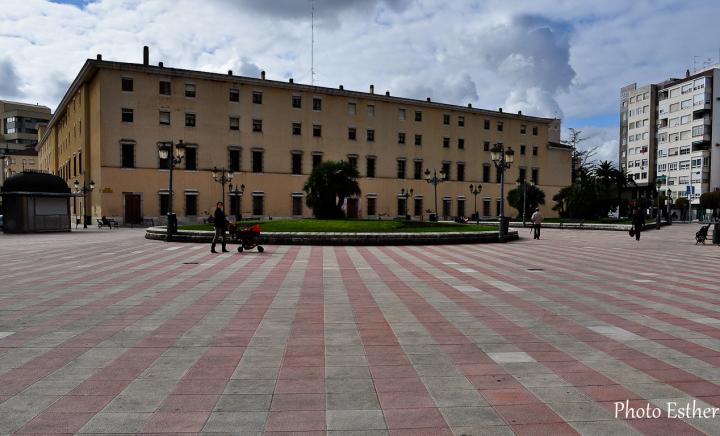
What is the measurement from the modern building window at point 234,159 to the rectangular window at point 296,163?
5.89 metres

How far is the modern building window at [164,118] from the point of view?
4575 centimetres

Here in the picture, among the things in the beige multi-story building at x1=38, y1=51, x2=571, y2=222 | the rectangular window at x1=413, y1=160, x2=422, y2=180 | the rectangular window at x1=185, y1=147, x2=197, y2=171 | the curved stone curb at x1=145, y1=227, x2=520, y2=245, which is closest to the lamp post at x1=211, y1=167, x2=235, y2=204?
the rectangular window at x1=185, y1=147, x2=197, y2=171

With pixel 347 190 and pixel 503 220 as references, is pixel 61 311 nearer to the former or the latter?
pixel 503 220

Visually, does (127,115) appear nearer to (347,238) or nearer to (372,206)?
(372,206)

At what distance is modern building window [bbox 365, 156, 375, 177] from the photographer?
186ft

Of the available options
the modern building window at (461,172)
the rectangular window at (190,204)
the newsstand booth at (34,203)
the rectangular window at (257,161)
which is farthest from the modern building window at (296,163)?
the newsstand booth at (34,203)

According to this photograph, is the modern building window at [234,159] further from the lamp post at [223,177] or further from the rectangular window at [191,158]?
the rectangular window at [191,158]

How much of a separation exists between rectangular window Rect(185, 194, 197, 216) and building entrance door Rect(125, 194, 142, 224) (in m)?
4.16

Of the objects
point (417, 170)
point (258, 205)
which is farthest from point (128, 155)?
point (417, 170)

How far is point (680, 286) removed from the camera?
982cm

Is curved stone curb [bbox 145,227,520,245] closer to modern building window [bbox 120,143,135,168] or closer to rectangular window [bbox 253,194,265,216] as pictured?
modern building window [bbox 120,143,135,168]

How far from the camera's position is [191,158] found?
47406 millimetres

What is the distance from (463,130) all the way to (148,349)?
6080cm

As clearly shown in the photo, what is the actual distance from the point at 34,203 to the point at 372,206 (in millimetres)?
34941
